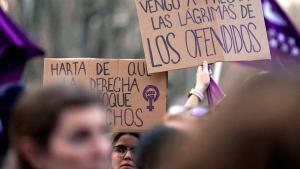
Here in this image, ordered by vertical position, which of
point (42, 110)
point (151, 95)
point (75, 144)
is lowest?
point (75, 144)

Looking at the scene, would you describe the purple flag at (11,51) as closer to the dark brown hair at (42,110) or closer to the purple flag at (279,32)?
the purple flag at (279,32)

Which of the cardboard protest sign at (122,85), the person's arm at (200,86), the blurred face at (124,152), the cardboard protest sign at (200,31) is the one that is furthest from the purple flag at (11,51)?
the person's arm at (200,86)

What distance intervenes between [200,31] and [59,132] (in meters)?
3.71

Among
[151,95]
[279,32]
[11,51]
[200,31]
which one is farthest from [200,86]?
[279,32]

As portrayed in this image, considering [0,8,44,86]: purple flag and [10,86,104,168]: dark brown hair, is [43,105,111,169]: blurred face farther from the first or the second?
[0,8,44,86]: purple flag

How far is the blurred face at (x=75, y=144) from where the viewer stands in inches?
128

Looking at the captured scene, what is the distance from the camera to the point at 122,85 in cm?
684

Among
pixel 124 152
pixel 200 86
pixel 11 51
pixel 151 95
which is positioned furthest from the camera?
pixel 11 51

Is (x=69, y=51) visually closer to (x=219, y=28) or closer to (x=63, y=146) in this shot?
(x=219, y=28)

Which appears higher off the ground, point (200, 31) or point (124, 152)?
point (200, 31)

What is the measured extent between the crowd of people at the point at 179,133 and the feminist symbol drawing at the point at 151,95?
272 cm

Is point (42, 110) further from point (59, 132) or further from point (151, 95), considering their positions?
point (151, 95)

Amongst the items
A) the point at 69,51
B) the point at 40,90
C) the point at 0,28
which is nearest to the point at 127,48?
the point at 69,51

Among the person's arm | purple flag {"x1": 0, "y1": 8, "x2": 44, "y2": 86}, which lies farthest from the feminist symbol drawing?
purple flag {"x1": 0, "y1": 8, "x2": 44, "y2": 86}
